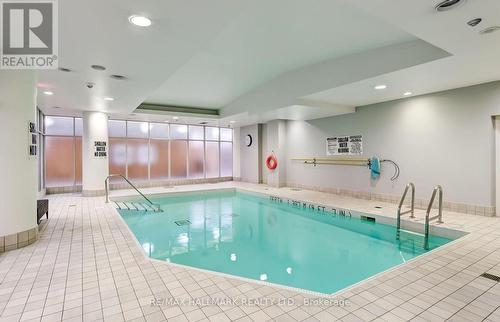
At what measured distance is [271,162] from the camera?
9195 mm

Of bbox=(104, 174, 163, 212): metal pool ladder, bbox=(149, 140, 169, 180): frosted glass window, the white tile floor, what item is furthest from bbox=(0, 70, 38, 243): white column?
bbox=(149, 140, 169, 180): frosted glass window

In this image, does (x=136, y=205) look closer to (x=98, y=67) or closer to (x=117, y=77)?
(x=117, y=77)

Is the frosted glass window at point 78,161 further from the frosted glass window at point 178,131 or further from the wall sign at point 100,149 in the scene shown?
the frosted glass window at point 178,131

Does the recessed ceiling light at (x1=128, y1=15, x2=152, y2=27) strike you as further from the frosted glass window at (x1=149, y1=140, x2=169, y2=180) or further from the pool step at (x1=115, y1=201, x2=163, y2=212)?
the frosted glass window at (x1=149, y1=140, x2=169, y2=180)

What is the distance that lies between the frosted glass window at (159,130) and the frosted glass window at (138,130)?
0.66ft

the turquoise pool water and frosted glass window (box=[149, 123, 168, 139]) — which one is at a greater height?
frosted glass window (box=[149, 123, 168, 139])

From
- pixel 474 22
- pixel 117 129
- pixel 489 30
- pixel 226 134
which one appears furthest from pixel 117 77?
pixel 226 134

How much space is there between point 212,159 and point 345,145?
19.8ft

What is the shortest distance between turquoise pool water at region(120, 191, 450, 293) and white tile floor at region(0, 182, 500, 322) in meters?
0.65

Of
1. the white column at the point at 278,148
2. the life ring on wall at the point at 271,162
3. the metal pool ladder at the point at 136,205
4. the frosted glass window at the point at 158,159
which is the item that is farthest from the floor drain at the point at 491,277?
the frosted glass window at the point at 158,159

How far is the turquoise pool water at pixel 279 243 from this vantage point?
123 inches

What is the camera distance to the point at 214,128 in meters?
11.3

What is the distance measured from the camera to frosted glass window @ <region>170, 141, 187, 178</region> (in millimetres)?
10141

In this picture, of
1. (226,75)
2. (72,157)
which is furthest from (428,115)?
(72,157)
